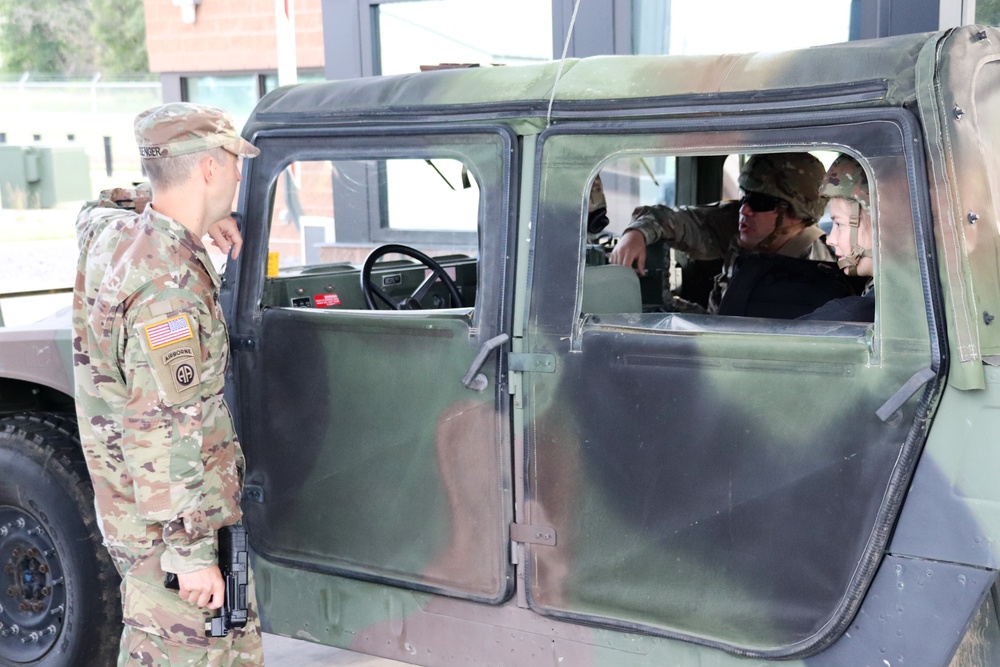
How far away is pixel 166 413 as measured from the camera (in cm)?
240

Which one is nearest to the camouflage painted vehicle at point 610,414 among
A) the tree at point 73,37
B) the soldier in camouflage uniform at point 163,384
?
the soldier in camouflage uniform at point 163,384

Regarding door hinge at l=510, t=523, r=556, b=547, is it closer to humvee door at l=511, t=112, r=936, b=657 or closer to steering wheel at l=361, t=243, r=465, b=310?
humvee door at l=511, t=112, r=936, b=657

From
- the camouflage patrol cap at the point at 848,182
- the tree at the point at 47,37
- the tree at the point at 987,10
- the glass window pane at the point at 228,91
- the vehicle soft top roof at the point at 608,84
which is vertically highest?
the tree at the point at 47,37

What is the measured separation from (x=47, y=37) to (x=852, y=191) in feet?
136

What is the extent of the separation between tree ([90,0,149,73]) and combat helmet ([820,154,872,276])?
38650mm

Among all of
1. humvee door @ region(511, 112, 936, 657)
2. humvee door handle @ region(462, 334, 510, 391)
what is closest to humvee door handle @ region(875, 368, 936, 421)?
humvee door @ region(511, 112, 936, 657)

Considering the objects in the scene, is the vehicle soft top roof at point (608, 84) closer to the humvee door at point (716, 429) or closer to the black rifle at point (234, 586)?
the humvee door at point (716, 429)

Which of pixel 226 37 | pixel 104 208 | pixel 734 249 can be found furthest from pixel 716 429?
pixel 226 37

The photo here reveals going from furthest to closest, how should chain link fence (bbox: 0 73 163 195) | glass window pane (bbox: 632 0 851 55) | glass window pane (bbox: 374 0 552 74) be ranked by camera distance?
1. chain link fence (bbox: 0 73 163 195)
2. glass window pane (bbox: 374 0 552 74)
3. glass window pane (bbox: 632 0 851 55)

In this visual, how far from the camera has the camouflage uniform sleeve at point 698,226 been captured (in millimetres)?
4238

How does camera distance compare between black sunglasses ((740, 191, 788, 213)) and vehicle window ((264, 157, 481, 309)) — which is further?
black sunglasses ((740, 191, 788, 213))

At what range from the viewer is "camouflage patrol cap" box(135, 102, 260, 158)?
247 centimetres

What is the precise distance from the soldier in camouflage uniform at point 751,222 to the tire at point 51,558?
6.59ft

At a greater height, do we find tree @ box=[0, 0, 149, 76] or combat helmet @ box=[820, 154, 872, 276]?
tree @ box=[0, 0, 149, 76]
